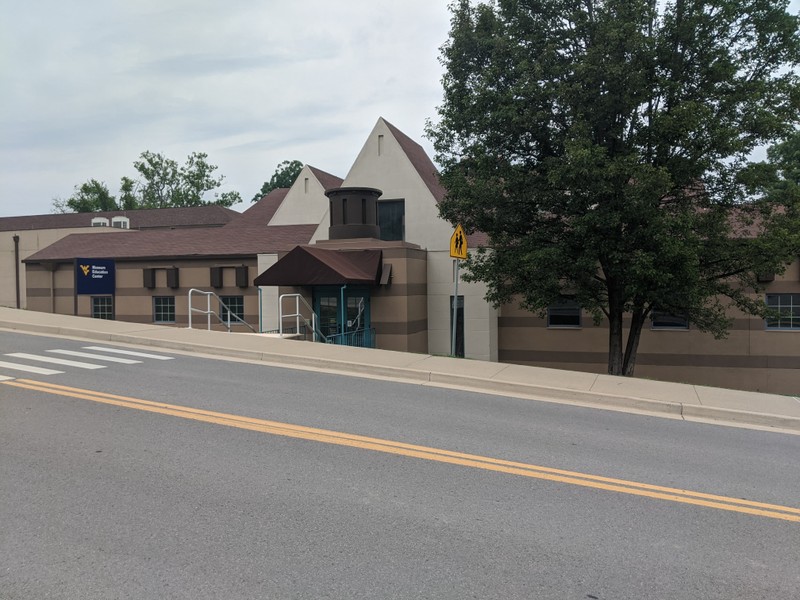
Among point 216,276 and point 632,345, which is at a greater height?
point 216,276

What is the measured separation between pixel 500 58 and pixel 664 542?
1296cm

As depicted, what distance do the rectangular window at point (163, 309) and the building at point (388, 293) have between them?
5cm

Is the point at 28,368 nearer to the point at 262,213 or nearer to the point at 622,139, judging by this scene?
the point at 622,139

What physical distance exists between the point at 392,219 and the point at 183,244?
9.01 m

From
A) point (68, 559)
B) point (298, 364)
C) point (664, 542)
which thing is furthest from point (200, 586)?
point (298, 364)

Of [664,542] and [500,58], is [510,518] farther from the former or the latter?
[500,58]

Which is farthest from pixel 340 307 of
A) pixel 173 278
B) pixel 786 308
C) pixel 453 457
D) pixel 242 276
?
pixel 786 308

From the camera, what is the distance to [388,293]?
64.4ft

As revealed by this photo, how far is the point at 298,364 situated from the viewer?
39.9 ft

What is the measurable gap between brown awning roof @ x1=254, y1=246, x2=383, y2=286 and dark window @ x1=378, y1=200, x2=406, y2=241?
202 inches

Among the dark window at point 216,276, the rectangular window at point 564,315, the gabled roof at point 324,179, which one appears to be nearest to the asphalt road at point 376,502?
the rectangular window at point 564,315

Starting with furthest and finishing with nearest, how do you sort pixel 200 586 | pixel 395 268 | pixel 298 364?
1. pixel 395 268
2. pixel 298 364
3. pixel 200 586

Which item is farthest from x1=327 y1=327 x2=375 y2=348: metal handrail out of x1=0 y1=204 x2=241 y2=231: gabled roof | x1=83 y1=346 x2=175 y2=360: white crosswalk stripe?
x1=0 y1=204 x2=241 y2=231: gabled roof

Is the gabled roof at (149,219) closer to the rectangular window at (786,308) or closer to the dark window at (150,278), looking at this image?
the dark window at (150,278)
